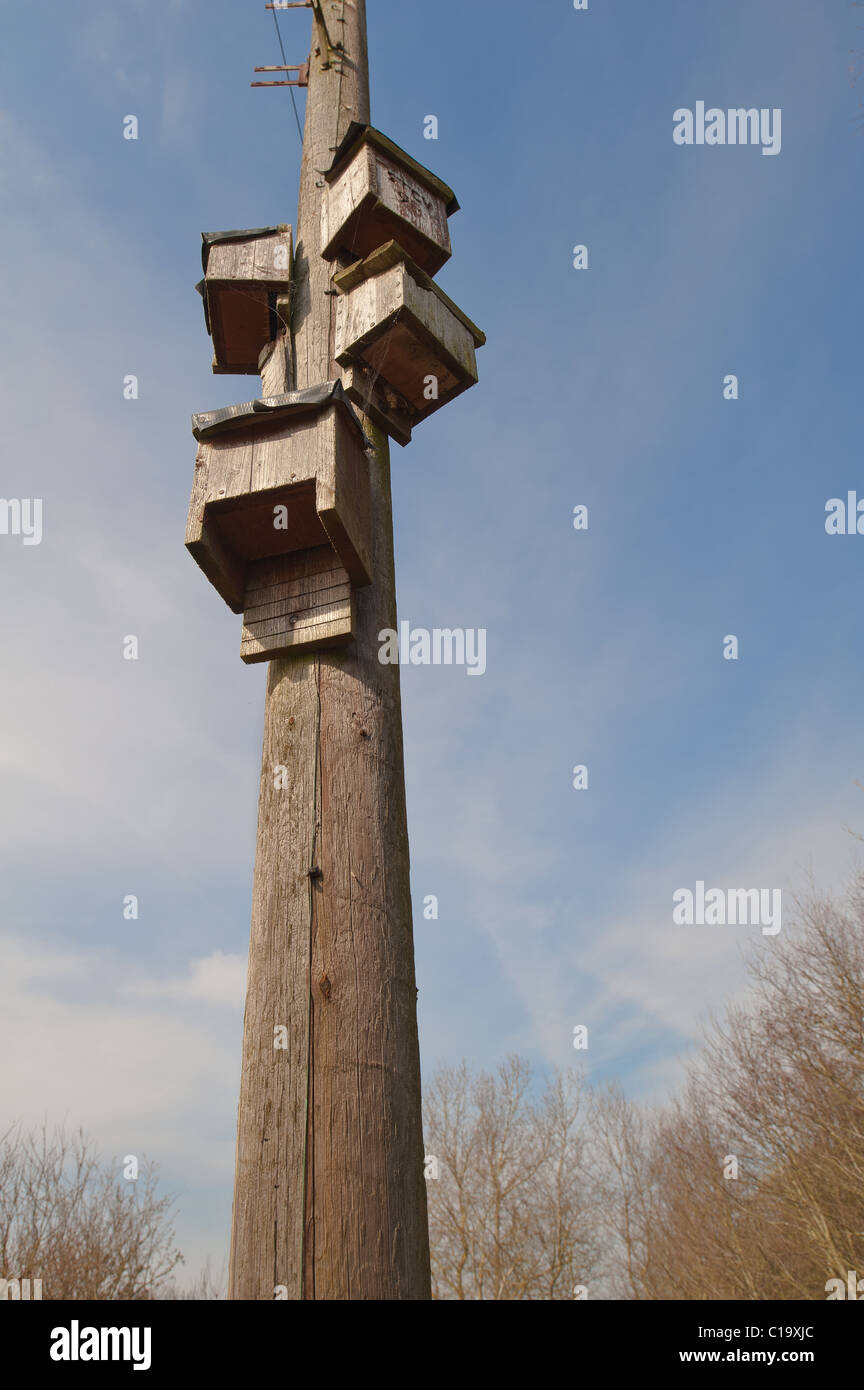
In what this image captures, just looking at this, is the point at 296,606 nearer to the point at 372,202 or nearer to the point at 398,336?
the point at 398,336

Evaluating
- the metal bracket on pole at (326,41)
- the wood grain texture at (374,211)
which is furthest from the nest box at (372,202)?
the metal bracket on pole at (326,41)

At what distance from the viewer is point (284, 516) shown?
2402mm

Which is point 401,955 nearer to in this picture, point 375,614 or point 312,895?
point 312,895

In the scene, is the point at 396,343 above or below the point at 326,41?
below

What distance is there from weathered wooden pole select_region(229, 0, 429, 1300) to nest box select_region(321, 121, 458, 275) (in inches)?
52.2

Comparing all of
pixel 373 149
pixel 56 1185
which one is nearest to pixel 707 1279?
pixel 56 1185

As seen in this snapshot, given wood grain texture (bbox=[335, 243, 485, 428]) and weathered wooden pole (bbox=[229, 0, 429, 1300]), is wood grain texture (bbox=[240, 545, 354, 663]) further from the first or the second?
wood grain texture (bbox=[335, 243, 485, 428])

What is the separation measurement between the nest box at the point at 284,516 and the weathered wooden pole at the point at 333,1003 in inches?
3.3

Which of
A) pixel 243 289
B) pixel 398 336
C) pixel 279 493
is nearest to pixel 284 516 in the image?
pixel 279 493

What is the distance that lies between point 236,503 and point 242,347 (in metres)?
1.35

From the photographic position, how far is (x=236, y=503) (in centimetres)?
237

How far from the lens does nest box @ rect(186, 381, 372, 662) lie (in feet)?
7.52

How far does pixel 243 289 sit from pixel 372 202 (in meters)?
0.53

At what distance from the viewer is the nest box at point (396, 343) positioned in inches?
108
